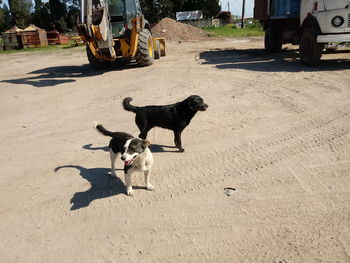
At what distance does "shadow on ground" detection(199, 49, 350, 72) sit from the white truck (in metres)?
0.52

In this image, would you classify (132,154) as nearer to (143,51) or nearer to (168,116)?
(168,116)

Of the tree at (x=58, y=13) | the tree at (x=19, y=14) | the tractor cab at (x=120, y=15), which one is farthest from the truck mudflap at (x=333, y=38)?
the tree at (x=19, y=14)

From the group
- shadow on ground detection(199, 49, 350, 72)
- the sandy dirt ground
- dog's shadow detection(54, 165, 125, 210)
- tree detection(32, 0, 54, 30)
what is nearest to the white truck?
shadow on ground detection(199, 49, 350, 72)

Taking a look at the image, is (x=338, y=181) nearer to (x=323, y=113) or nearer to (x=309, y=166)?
(x=309, y=166)

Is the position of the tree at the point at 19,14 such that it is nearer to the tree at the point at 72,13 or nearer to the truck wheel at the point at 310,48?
the tree at the point at 72,13

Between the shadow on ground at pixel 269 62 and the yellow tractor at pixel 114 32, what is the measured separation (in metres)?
2.60

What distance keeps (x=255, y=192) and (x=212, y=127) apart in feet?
7.55

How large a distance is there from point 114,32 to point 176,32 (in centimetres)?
1603

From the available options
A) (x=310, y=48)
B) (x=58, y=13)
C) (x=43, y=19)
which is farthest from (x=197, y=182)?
(x=43, y=19)

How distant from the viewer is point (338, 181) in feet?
13.2

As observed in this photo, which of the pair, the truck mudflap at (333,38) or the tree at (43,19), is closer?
the truck mudflap at (333,38)

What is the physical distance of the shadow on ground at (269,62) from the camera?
1007 cm

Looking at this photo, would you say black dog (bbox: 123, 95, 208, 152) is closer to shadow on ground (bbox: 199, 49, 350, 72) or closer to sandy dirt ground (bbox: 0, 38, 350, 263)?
sandy dirt ground (bbox: 0, 38, 350, 263)

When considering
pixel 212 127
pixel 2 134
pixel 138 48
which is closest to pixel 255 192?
pixel 212 127
